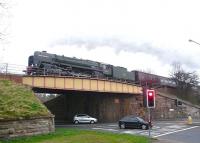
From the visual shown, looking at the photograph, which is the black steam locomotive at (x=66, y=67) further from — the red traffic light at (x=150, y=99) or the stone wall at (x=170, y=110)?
the red traffic light at (x=150, y=99)

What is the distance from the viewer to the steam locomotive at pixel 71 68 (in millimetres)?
51550

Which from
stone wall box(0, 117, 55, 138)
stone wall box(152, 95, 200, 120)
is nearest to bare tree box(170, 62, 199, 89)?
stone wall box(152, 95, 200, 120)

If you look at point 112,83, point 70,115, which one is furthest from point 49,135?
point 70,115

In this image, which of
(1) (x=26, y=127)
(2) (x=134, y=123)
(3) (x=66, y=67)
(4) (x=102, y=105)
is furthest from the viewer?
(4) (x=102, y=105)

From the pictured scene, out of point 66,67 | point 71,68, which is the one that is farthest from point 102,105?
point 66,67

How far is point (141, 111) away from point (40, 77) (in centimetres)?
2744

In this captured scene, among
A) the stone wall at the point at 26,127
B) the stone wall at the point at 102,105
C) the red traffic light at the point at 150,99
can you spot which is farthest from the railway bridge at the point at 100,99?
the red traffic light at the point at 150,99

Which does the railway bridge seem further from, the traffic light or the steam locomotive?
the traffic light

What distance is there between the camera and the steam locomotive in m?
51.5

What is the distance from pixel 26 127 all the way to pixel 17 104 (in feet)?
11.0

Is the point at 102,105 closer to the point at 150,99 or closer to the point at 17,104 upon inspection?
the point at 17,104

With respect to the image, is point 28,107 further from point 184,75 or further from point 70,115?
point 184,75

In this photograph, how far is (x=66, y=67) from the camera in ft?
184

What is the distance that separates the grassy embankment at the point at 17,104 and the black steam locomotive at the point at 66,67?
514 inches
